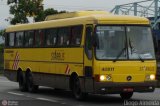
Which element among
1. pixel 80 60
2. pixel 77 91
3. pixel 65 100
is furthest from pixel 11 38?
pixel 80 60

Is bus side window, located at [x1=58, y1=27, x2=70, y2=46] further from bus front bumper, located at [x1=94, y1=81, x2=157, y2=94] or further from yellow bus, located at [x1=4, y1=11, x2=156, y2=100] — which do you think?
bus front bumper, located at [x1=94, y1=81, x2=157, y2=94]

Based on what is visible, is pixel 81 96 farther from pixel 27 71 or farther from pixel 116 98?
pixel 27 71

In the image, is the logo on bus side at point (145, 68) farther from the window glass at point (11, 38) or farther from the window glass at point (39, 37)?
the window glass at point (11, 38)

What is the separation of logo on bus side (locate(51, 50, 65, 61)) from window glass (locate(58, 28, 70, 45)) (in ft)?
1.01

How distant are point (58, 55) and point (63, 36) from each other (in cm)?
73

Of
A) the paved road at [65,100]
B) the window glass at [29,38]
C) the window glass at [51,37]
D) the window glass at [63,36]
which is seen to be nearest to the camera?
the paved road at [65,100]

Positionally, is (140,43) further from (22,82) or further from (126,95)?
(22,82)

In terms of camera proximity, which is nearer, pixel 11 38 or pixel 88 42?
pixel 88 42

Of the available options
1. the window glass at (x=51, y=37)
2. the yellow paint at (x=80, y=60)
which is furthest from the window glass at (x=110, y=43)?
the window glass at (x=51, y=37)

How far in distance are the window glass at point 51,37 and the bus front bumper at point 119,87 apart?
155 inches

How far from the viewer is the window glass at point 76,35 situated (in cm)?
1862

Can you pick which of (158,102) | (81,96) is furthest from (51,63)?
(158,102)

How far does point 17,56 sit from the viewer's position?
2464 centimetres

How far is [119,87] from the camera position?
1730 centimetres
